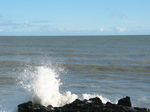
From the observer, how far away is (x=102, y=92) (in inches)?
747

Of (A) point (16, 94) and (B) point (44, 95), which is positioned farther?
(A) point (16, 94)

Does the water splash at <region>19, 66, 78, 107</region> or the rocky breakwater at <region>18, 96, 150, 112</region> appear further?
the water splash at <region>19, 66, 78, 107</region>

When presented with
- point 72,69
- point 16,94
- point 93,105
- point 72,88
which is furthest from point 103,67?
point 93,105

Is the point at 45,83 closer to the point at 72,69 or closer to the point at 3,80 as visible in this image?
the point at 3,80

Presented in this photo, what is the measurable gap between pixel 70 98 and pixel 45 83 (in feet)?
5.12

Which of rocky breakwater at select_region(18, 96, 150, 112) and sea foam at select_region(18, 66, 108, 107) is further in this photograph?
sea foam at select_region(18, 66, 108, 107)

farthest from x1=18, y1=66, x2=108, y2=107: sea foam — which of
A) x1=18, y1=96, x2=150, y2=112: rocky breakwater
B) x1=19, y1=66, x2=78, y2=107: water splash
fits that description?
x1=18, y1=96, x2=150, y2=112: rocky breakwater

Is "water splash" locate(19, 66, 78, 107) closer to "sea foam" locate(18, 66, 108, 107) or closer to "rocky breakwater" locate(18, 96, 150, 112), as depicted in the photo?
"sea foam" locate(18, 66, 108, 107)

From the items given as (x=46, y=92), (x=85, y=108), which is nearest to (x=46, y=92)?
(x=46, y=92)

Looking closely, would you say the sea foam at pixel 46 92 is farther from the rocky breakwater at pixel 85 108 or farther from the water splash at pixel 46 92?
the rocky breakwater at pixel 85 108

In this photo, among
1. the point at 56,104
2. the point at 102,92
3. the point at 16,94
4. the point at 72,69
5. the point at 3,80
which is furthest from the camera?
the point at 72,69

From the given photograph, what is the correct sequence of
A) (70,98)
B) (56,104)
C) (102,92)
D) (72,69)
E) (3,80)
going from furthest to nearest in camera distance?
(72,69)
(3,80)
(102,92)
(70,98)
(56,104)

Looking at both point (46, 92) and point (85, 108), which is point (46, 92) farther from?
point (85, 108)

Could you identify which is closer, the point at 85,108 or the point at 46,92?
the point at 85,108
